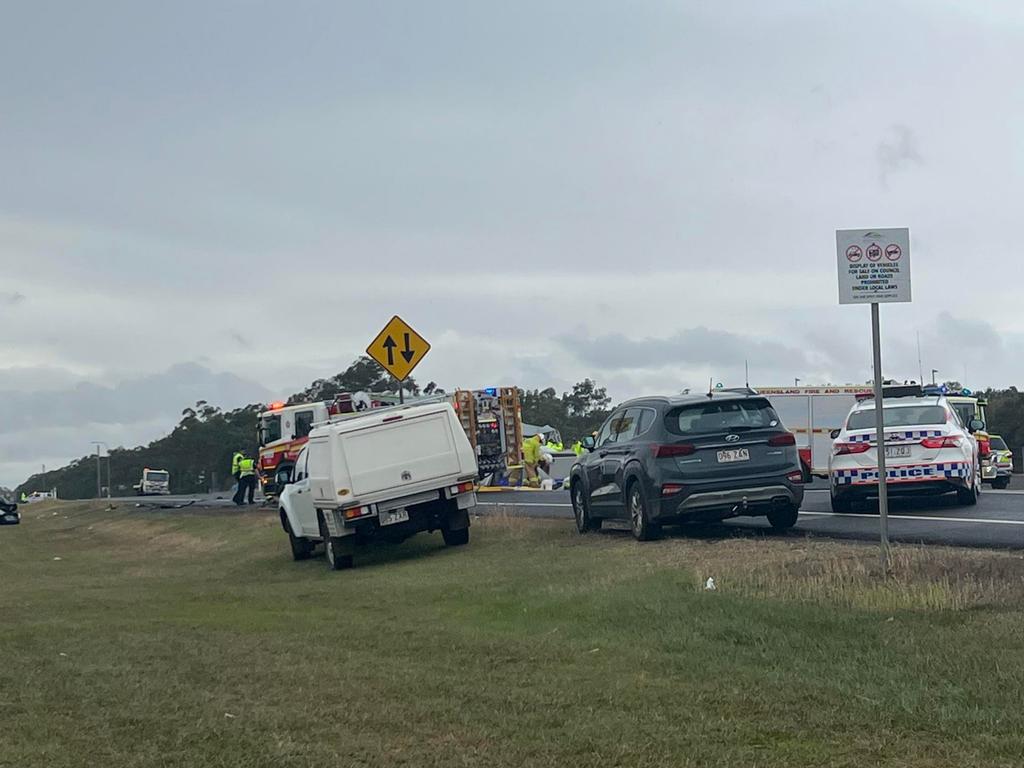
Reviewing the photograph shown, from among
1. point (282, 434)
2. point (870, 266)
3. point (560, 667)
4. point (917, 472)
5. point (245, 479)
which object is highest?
point (870, 266)

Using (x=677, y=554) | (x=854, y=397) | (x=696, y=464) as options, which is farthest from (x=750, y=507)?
(x=854, y=397)

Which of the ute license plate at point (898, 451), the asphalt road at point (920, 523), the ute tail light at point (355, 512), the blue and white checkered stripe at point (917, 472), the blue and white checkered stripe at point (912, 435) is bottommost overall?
the asphalt road at point (920, 523)

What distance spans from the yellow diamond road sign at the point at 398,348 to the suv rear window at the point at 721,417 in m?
5.70

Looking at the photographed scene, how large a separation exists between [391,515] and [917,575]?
8962 mm

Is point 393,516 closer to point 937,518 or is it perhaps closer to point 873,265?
point 937,518

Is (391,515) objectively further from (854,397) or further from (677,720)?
(854,397)

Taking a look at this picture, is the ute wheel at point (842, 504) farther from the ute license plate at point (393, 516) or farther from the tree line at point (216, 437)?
the tree line at point (216, 437)

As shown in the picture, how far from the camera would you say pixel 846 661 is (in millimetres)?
7898

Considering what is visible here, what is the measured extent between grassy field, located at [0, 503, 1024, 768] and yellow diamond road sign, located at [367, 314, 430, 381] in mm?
5978

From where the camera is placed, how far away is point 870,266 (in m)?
11.3

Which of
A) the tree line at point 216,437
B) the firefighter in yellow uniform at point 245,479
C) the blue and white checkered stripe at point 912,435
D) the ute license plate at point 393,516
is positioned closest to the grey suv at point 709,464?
the blue and white checkered stripe at point 912,435

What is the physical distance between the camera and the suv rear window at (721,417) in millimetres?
16000

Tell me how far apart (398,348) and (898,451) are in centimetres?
749

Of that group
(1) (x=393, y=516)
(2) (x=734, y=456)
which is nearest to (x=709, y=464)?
(2) (x=734, y=456)
